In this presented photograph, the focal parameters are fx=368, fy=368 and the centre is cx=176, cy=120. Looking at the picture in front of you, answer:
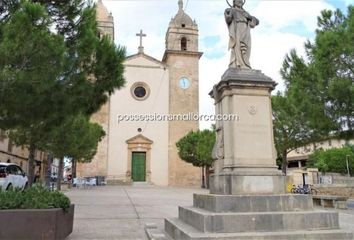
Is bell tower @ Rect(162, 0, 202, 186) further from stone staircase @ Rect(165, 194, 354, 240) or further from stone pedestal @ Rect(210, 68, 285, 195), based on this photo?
stone staircase @ Rect(165, 194, 354, 240)

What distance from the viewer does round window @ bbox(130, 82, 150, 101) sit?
32.8m

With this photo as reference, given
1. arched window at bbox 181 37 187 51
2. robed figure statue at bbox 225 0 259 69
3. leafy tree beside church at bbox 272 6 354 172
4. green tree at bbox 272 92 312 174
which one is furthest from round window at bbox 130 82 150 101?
robed figure statue at bbox 225 0 259 69

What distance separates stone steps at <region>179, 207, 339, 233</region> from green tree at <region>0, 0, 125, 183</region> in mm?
3473

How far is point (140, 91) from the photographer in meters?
33.1

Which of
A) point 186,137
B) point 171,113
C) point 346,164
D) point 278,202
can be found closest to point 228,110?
point 278,202

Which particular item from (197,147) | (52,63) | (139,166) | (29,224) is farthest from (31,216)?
(139,166)

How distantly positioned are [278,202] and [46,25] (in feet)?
15.5

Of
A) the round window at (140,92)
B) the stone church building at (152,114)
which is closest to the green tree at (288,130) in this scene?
the stone church building at (152,114)

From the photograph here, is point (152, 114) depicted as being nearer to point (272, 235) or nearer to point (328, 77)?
point (328, 77)

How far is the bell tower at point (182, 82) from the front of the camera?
31594 mm

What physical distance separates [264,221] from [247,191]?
2.33 ft

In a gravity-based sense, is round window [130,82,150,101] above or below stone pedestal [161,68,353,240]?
above

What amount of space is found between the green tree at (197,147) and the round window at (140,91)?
5.56 meters

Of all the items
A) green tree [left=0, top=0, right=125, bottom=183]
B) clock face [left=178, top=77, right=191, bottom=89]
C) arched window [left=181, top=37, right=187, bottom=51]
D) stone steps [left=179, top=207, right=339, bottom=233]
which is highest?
arched window [left=181, top=37, right=187, bottom=51]
